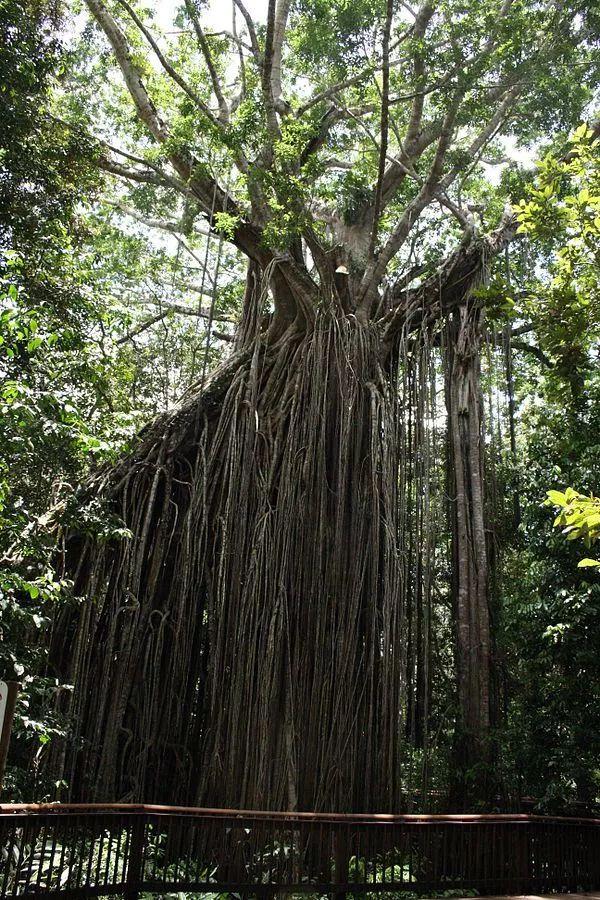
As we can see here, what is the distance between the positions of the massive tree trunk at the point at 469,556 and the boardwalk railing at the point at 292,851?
152cm

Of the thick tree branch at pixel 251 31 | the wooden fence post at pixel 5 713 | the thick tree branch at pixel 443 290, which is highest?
the thick tree branch at pixel 251 31

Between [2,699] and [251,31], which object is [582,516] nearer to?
[2,699]

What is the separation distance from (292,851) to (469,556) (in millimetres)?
3612

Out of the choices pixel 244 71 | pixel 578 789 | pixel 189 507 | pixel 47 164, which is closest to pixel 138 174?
pixel 244 71

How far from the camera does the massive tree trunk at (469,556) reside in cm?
617

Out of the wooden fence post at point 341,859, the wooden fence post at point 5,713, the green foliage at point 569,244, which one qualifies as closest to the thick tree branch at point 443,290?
the green foliage at point 569,244

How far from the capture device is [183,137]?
6125mm

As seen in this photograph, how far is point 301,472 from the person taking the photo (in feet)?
20.1

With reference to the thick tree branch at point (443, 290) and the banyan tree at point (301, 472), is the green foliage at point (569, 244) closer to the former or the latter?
the banyan tree at point (301, 472)

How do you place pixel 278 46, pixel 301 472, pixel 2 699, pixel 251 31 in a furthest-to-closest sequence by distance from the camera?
pixel 278 46
pixel 251 31
pixel 301 472
pixel 2 699

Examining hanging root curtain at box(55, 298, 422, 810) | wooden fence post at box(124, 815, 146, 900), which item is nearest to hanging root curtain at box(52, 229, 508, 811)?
hanging root curtain at box(55, 298, 422, 810)

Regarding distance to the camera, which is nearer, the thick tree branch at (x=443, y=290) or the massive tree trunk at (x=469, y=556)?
the massive tree trunk at (x=469, y=556)

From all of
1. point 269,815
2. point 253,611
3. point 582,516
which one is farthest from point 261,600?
point 582,516

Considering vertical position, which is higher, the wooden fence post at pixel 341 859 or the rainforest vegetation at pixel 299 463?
the rainforest vegetation at pixel 299 463
